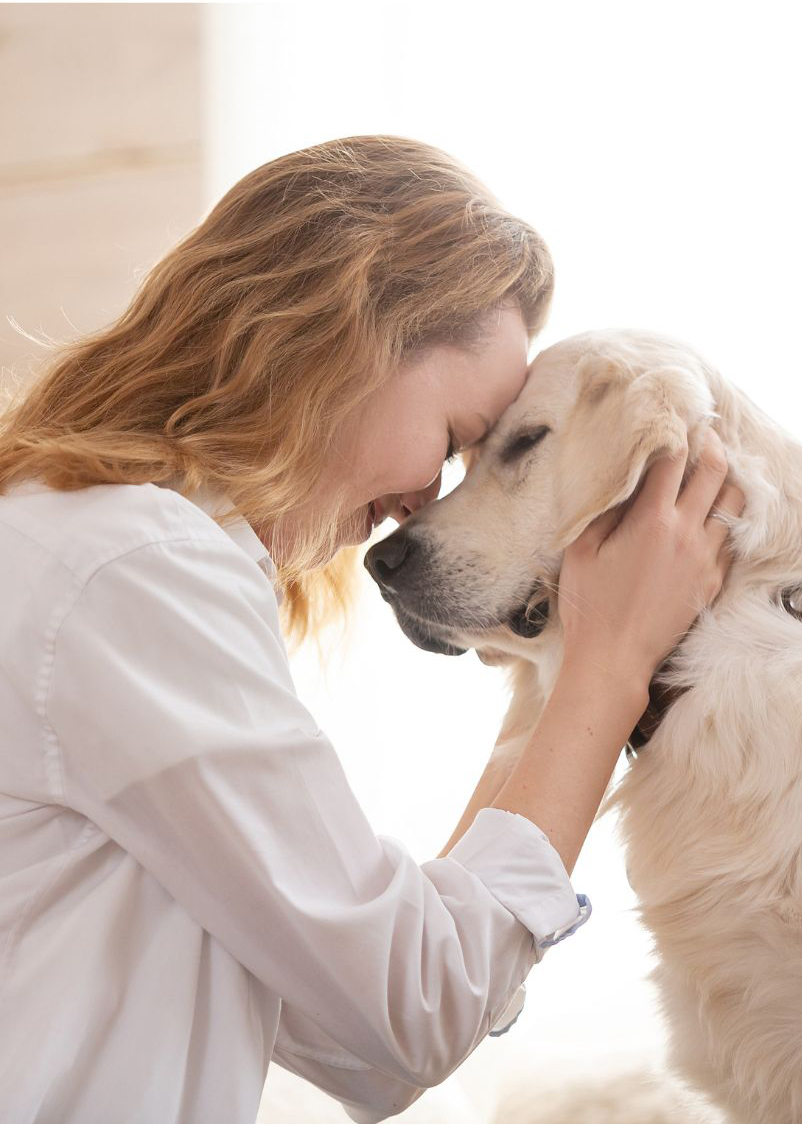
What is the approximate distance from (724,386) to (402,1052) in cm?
72

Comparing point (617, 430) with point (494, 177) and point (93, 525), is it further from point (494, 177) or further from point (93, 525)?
point (494, 177)

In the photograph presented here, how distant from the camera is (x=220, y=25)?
219 cm

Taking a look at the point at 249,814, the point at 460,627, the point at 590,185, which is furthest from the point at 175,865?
the point at 590,185

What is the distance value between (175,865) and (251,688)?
14 centimetres

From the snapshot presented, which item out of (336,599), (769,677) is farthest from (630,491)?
(336,599)

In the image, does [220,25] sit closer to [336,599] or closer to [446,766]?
[336,599]

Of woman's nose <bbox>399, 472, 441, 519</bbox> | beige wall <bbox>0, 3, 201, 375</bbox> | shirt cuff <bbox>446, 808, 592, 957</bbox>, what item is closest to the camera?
shirt cuff <bbox>446, 808, 592, 957</bbox>

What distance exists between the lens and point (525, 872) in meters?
0.87

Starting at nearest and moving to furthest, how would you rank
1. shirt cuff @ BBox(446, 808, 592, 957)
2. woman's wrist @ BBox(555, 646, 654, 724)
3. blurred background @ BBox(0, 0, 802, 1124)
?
shirt cuff @ BBox(446, 808, 592, 957) < woman's wrist @ BBox(555, 646, 654, 724) < blurred background @ BBox(0, 0, 802, 1124)

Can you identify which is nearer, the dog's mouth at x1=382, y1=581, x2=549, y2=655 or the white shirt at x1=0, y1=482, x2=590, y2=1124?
the white shirt at x1=0, y1=482, x2=590, y2=1124

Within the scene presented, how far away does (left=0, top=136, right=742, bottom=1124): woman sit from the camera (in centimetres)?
76

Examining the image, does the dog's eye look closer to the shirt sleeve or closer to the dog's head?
the dog's head

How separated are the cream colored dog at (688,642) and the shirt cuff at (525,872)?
15 centimetres

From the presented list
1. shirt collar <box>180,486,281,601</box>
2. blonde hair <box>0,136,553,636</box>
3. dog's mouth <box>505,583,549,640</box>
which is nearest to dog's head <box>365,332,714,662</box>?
dog's mouth <box>505,583,549,640</box>
